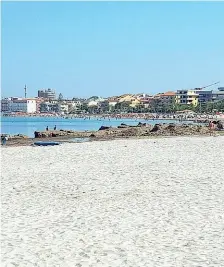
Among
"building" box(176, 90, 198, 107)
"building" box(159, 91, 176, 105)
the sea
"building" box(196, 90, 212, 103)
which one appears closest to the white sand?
the sea

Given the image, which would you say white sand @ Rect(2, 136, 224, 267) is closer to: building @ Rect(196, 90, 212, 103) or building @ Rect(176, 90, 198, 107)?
building @ Rect(176, 90, 198, 107)

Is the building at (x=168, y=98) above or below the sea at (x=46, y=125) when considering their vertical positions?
above

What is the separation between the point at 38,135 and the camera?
37.8 m

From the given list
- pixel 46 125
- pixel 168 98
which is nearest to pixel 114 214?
pixel 46 125

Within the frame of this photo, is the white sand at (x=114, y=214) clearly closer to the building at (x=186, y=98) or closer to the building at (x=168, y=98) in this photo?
the building at (x=168, y=98)

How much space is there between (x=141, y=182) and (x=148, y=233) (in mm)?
4988

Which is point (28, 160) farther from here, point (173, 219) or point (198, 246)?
point (198, 246)

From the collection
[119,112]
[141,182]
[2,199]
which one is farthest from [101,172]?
[119,112]

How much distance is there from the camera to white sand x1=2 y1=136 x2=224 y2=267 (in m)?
6.62

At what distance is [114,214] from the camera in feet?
29.7

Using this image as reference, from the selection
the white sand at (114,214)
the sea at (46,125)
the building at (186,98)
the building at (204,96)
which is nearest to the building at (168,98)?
the building at (186,98)

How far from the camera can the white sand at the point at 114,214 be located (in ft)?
21.7

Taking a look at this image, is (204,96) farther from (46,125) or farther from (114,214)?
(114,214)

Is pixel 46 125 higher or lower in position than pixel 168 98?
lower
